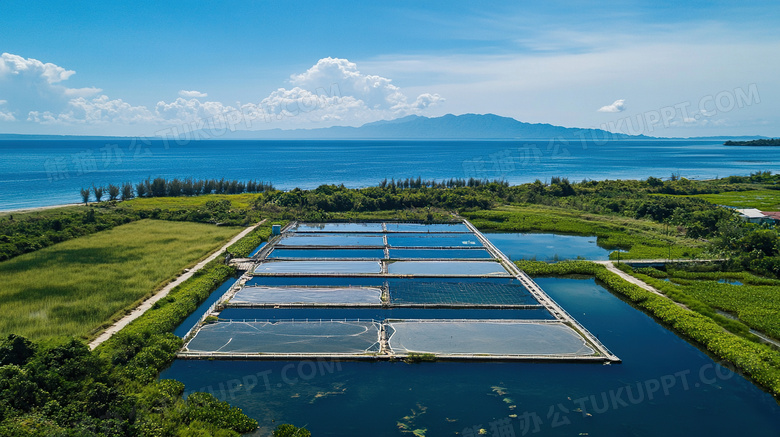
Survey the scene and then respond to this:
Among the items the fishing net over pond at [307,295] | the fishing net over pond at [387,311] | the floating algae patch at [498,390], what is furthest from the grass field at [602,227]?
the floating algae patch at [498,390]

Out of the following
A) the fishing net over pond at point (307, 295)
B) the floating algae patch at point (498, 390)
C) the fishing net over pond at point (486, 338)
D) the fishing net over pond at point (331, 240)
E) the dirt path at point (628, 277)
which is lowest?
the floating algae patch at point (498, 390)

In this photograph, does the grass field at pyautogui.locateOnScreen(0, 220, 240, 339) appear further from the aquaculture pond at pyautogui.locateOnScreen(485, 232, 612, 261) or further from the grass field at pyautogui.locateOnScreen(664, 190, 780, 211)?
the grass field at pyautogui.locateOnScreen(664, 190, 780, 211)

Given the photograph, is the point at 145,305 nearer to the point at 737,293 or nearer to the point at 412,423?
the point at 412,423

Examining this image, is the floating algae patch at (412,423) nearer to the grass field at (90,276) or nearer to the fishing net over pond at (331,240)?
the grass field at (90,276)

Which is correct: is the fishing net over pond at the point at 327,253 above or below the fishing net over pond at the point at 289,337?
above

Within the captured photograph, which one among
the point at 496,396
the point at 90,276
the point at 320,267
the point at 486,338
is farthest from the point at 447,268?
the point at 90,276

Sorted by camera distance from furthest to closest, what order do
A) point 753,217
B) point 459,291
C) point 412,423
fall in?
point 753,217
point 459,291
point 412,423

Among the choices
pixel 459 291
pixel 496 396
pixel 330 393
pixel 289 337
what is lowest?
pixel 496 396
